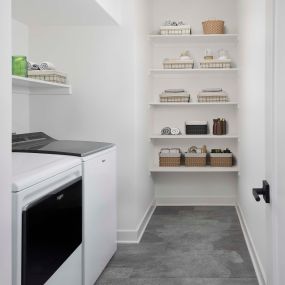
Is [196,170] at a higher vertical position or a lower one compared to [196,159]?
lower

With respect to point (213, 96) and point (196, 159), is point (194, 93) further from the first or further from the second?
point (196, 159)

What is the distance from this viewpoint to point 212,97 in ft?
15.3

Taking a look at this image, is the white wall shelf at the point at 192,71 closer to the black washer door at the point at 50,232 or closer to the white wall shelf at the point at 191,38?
the white wall shelf at the point at 191,38

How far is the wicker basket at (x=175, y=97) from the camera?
4668mm

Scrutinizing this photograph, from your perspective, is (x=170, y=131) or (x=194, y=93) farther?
(x=194, y=93)

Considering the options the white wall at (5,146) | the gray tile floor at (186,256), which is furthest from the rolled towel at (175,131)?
the white wall at (5,146)

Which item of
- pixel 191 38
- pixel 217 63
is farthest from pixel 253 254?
pixel 191 38

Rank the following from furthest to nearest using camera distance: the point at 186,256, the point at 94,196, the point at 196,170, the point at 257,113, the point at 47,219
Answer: the point at 196,170, the point at 186,256, the point at 257,113, the point at 94,196, the point at 47,219

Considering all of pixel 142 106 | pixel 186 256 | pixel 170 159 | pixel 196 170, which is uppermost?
pixel 142 106

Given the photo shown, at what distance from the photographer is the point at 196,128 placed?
477cm

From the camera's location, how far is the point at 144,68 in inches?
166

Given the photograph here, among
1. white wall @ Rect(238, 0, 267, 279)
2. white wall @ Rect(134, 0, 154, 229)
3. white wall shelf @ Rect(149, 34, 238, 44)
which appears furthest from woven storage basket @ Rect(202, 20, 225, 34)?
white wall @ Rect(238, 0, 267, 279)

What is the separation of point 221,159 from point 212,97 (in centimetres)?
67

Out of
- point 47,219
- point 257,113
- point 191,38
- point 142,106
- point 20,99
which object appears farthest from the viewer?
point 191,38
